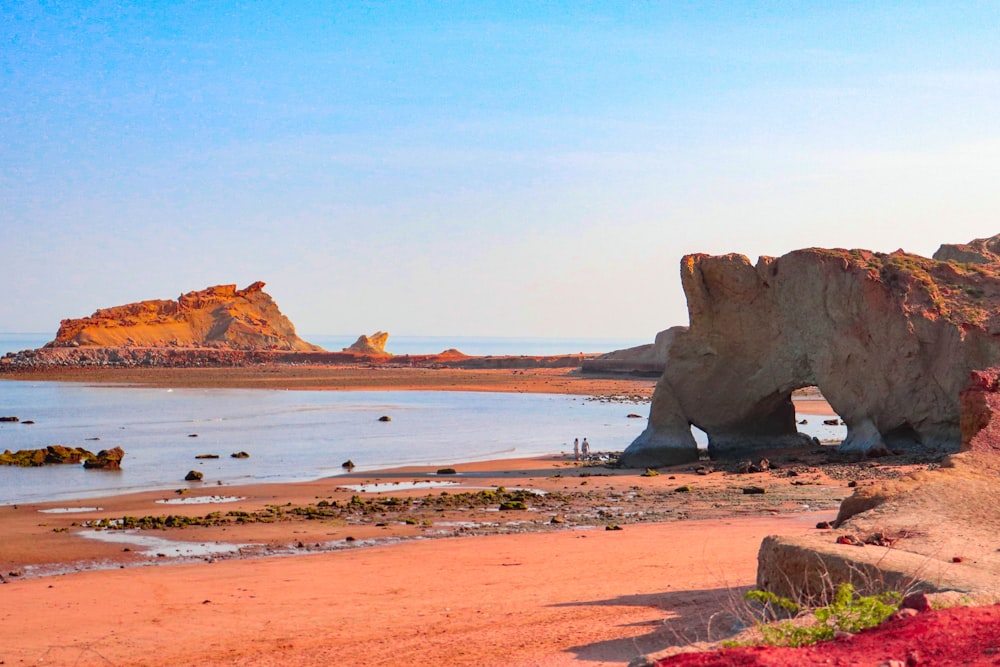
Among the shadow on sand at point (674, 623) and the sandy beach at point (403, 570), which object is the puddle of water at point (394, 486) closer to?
the sandy beach at point (403, 570)

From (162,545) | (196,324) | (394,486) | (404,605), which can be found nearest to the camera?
(404,605)

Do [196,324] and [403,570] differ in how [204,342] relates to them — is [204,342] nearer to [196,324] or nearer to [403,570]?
[196,324]

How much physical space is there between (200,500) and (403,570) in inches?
435

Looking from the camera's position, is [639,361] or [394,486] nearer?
[394,486]

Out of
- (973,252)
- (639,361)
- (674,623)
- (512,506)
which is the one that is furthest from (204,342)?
(674,623)

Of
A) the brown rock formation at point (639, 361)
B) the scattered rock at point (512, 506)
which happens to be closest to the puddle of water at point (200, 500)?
the scattered rock at point (512, 506)

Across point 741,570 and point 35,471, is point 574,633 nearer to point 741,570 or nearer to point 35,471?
point 741,570

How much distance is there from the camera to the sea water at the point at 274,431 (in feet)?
95.8

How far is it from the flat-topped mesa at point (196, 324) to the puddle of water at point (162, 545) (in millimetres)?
108838

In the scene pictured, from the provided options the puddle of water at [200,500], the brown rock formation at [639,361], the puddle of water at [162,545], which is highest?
the brown rock formation at [639,361]

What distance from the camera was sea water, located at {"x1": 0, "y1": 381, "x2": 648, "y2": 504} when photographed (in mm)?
29203

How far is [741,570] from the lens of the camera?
42.6 feet

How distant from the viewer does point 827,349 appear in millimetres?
27797

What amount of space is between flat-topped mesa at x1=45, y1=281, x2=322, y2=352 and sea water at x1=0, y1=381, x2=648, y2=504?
51675mm
